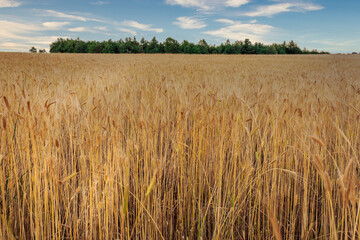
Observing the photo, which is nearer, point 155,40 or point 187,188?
point 187,188

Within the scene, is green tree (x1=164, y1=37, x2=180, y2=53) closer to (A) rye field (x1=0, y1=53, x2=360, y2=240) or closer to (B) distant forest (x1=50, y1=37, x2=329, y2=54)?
(B) distant forest (x1=50, y1=37, x2=329, y2=54)

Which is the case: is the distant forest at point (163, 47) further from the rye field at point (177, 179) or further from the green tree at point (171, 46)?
the rye field at point (177, 179)

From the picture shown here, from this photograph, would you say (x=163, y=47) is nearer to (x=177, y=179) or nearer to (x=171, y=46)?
(x=171, y=46)

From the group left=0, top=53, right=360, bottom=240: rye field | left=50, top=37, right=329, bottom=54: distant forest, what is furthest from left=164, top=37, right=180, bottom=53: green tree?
left=0, top=53, right=360, bottom=240: rye field

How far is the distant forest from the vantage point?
180ft

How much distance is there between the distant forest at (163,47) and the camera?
54875mm

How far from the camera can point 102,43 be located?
58.5m

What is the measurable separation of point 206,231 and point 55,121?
124 centimetres

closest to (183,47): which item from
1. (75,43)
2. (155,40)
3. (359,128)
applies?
(155,40)

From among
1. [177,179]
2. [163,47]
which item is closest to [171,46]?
[163,47]

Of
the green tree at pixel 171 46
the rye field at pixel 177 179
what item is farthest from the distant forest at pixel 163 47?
the rye field at pixel 177 179

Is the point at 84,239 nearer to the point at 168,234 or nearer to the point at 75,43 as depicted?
the point at 168,234

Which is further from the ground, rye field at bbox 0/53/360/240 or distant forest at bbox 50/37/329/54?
distant forest at bbox 50/37/329/54

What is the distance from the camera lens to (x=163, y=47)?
188 feet
